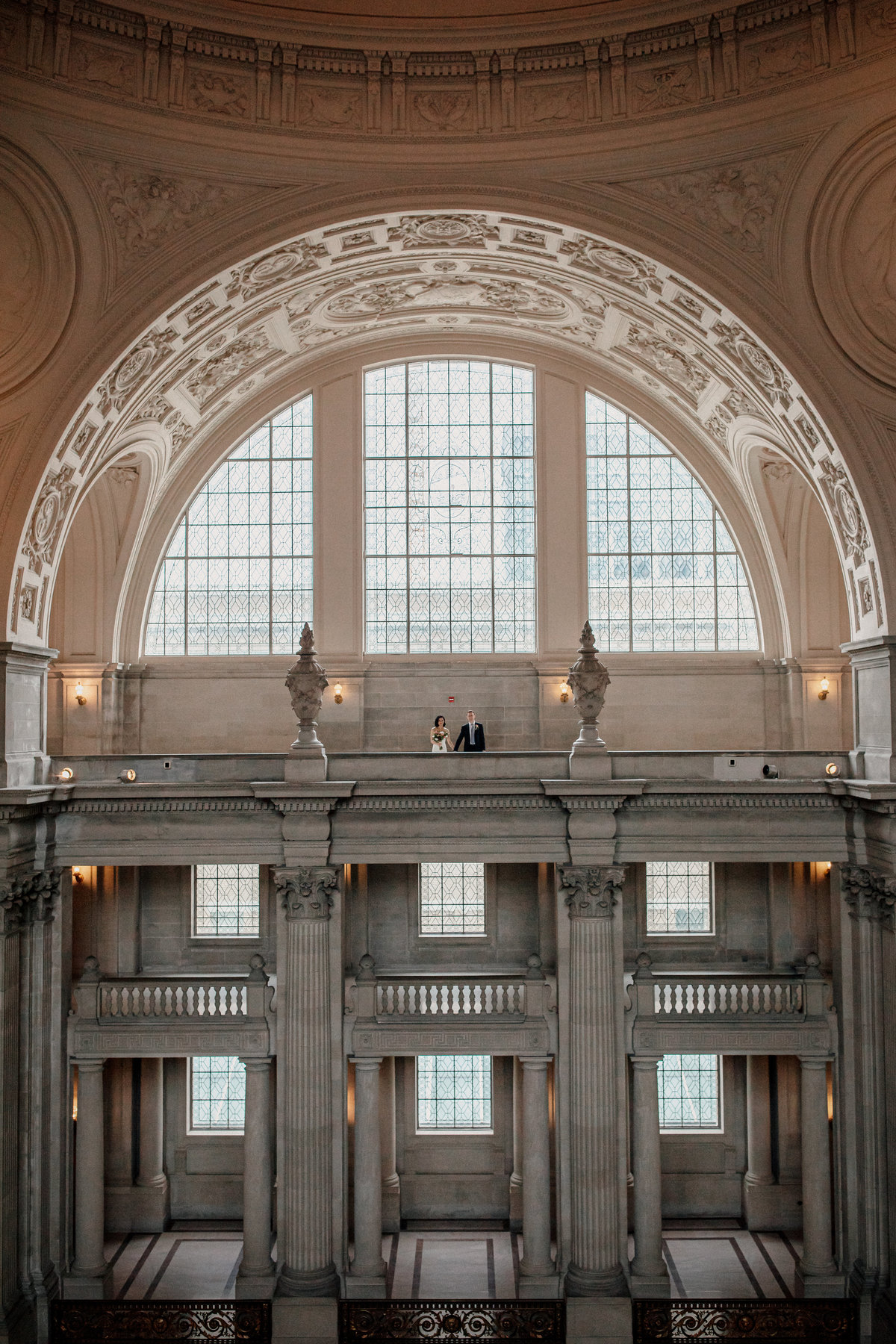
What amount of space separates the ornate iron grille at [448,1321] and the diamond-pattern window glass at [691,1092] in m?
5.73

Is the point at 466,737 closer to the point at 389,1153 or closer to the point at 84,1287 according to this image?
the point at 389,1153

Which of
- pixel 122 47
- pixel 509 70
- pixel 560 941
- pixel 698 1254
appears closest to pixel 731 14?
pixel 509 70

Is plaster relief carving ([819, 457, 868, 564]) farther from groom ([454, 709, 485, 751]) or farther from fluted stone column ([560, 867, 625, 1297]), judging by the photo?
groom ([454, 709, 485, 751])

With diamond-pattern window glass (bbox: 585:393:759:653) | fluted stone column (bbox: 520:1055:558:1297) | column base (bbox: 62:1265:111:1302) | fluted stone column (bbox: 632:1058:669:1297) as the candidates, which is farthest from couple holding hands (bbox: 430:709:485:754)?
column base (bbox: 62:1265:111:1302)

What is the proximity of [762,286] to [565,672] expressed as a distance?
9988mm

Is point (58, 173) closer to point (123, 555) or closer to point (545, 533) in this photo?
point (123, 555)

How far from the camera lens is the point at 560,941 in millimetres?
19438

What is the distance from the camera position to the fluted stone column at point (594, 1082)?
61.2 feet

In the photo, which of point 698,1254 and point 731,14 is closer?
point 731,14

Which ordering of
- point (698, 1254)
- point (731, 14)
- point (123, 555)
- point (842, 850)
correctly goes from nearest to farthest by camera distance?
point (731, 14)
point (842, 850)
point (698, 1254)
point (123, 555)

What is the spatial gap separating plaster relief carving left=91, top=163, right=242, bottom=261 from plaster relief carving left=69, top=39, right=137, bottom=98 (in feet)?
3.99

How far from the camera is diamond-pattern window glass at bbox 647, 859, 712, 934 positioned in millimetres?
23281

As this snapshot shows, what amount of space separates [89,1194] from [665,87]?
71.8 feet

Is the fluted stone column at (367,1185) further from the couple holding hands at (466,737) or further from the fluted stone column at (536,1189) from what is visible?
the couple holding hands at (466,737)
